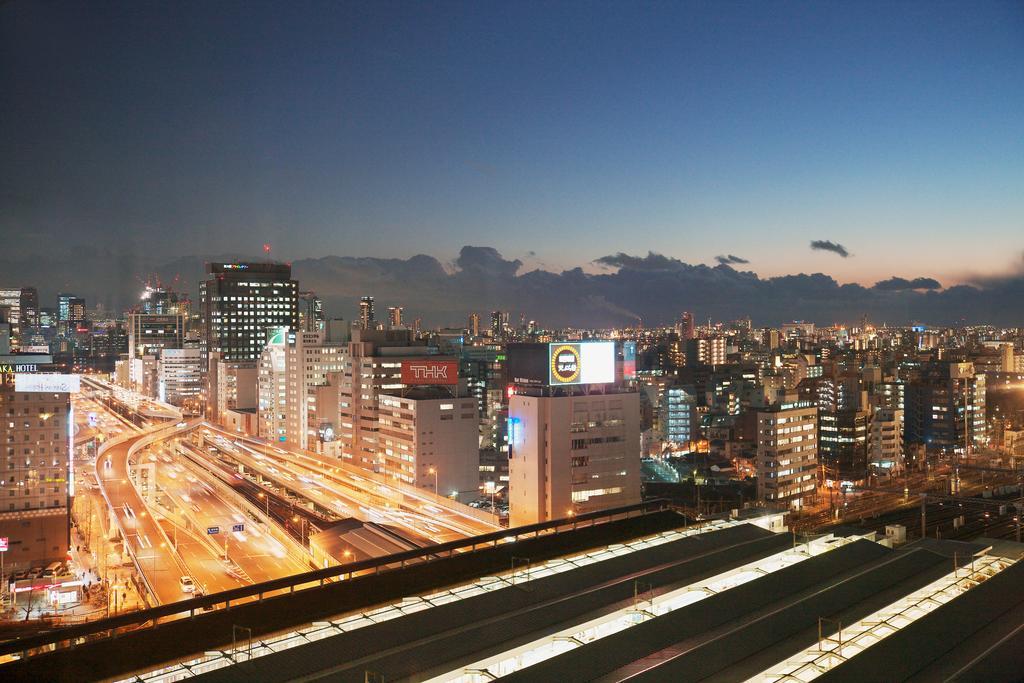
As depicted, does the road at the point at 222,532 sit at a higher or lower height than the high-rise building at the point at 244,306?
lower

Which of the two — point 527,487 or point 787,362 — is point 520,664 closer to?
point 527,487

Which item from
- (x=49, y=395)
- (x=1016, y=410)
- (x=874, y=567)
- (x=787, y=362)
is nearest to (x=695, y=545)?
(x=874, y=567)

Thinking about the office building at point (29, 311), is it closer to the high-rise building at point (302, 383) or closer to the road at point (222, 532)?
the road at point (222, 532)

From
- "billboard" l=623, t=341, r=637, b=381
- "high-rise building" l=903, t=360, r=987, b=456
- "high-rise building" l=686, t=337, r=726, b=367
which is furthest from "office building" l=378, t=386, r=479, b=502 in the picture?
"high-rise building" l=686, t=337, r=726, b=367

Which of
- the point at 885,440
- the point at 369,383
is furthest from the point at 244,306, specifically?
the point at 885,440

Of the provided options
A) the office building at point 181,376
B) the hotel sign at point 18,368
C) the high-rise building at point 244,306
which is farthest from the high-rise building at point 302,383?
the office building at point 181,376

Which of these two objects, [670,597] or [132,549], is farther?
[132,549]
